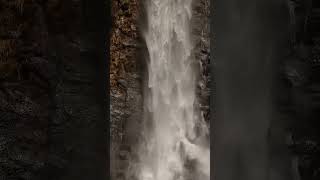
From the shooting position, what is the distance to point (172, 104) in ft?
12.9

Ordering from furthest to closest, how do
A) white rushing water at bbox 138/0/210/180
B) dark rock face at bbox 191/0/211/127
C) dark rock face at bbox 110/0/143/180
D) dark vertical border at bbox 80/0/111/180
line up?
1. dark vertical border at bbox 80/0/111/180
2. dark rock face at bbox 110/0/143/180
3. white rushing water at bbox 138/0/210/180
4. dark rock face at bbox 191/0/211/127

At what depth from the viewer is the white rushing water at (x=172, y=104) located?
145 inches

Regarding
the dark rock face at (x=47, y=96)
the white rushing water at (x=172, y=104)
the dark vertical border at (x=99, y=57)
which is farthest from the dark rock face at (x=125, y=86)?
the dark rock face at (x=47, y=96)

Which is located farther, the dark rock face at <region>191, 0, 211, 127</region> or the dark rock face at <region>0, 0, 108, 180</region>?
the dark rock face at <region>0, 0, 108, 180</region>

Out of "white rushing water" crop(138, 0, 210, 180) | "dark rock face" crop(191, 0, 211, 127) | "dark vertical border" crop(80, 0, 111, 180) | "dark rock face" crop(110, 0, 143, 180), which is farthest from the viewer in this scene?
"dark vertical border" crop(80, 0, 111, 180)

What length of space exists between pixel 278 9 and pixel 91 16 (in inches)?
79.4

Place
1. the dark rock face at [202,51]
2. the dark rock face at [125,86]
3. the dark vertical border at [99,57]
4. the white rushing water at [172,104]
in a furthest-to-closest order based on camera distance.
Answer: the dark vertical border at [99,57] < the dark rock face at [125,86] < the white rushing water at [172,104] < the dark rock face at [202,51]

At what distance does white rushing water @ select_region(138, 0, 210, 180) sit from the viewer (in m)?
3.68

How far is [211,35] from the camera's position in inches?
135

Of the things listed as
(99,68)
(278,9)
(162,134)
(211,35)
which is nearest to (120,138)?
(162,134)

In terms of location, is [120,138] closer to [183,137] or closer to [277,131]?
[183,137]

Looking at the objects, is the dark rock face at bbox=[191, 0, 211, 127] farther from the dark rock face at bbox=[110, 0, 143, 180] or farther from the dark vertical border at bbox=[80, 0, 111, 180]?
the dark vertical border at bbox=[80, 0, 111, 180]

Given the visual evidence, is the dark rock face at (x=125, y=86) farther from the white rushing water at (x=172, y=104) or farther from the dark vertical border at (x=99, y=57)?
the dark vertical border at (x=99, y=57)

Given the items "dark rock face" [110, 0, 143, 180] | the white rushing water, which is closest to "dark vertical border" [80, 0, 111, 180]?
"dark rock face" [110, 0, 143, 180]
